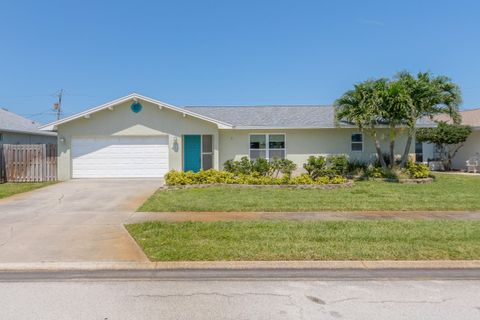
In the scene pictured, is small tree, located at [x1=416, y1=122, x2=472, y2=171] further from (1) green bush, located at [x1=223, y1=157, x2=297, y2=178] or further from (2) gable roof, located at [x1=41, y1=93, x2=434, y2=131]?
(1) green bush, located at [x1=223, y1=157, x2=297, y2=178]

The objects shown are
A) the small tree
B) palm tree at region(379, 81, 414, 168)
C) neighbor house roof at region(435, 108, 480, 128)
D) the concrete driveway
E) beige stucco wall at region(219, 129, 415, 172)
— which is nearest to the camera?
the concrete driveway

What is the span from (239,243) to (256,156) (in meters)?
12.0

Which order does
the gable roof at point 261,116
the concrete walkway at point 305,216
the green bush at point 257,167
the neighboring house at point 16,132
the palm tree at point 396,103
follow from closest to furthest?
the concrete walkway at point 305,216 → the palm tree at point 396,103 → the green bush at point 257,167 → the gable roof at point 261,116 → the neighboring house at point 16,132

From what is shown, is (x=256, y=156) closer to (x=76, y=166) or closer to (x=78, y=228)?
(x=76, y=166)

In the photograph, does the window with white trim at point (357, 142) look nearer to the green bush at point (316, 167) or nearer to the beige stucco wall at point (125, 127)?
the green bush at point (316, 167)

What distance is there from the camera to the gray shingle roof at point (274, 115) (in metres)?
17.7

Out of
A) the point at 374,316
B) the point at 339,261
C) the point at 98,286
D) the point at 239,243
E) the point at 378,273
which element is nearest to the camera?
the point at 374,316

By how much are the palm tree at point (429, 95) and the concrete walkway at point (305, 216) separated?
6.90 m

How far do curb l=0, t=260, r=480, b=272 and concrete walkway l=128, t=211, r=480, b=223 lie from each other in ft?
9.31

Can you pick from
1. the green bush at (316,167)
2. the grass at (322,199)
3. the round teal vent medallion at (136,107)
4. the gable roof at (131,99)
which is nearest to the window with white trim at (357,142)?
the green bush at (316,167)

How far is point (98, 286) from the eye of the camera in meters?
4.53

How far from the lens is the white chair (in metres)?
20.8

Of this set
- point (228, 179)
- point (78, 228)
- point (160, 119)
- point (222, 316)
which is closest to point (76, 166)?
point (160, 119)

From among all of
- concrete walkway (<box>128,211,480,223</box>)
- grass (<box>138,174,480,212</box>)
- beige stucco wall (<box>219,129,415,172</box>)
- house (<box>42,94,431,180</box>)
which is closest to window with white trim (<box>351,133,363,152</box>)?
beige stucco wall (<box>219,129,415,172</box>)
